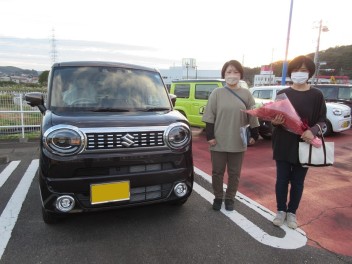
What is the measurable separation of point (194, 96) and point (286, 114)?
6.39 m

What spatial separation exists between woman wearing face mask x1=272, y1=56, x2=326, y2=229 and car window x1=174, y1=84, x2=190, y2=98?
634cm

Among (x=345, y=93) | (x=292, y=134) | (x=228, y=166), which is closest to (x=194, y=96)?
(x=345, y=93)

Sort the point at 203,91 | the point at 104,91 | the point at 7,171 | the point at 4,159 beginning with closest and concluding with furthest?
the point at 104,91
the point at 7,171
the point at 4,159
the point at 203,91

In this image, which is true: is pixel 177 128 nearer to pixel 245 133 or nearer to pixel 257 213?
pixel 245 133

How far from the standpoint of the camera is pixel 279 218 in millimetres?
3152

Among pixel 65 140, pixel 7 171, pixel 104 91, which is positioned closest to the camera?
pixel 65 140

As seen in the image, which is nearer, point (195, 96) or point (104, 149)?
point (104, 149)

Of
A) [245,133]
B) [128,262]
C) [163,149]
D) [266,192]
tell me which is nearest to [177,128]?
[163,149]

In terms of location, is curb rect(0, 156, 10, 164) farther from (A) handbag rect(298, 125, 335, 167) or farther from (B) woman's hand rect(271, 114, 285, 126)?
(A) handbag rect(298, 125, 335, 167)

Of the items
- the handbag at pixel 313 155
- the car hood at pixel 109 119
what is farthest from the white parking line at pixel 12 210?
the handbag at pixel 313 155

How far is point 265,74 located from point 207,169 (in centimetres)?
5056

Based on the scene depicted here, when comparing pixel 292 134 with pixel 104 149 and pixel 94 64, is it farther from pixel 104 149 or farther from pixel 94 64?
pixel 94 64

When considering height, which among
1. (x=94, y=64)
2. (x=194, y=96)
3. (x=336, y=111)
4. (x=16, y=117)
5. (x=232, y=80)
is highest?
(x=94, y=64)

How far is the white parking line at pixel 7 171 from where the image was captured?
4.63m
